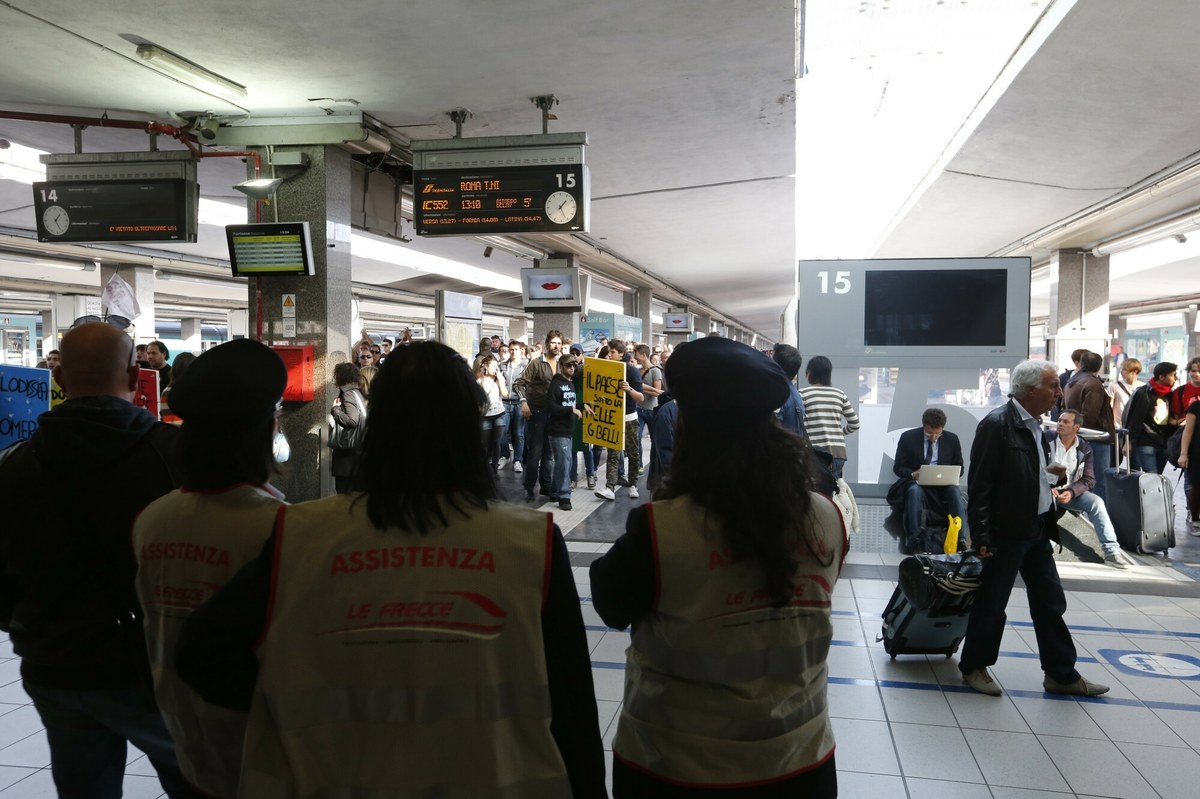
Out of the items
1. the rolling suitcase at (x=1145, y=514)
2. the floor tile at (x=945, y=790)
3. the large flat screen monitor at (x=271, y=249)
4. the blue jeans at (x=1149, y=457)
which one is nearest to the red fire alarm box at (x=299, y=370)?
the large flat screen monitor at (x=271, y=249)

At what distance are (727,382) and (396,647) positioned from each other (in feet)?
2.70

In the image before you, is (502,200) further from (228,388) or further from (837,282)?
(228,388)

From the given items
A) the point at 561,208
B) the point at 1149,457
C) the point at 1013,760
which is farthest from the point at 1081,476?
the point at 561,208

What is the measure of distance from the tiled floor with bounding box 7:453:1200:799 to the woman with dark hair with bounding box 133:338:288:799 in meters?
2.00

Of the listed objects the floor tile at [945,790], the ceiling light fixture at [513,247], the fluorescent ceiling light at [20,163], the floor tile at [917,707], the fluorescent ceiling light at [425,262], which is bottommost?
the floor tile at [945,790]

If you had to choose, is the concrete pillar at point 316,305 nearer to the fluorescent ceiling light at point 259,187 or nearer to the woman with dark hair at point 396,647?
the fluorescent ceiling light at point 259,187

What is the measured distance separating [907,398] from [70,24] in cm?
714

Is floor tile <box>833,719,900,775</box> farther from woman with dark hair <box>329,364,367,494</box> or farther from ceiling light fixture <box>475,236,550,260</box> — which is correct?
ceiling light fixture <box>475,236,550,260</box>

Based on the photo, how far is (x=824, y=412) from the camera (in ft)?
20.3

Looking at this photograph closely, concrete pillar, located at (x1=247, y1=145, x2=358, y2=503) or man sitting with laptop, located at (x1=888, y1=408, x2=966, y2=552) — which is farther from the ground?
concrete pillar, located at (x1=247, y1=145, x2=358, y2=503)

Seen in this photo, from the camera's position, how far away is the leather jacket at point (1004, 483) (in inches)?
152

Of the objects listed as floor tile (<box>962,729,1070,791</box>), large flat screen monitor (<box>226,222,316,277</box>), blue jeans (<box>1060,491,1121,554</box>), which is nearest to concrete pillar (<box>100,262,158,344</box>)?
large flat screen monitor (<box>226,222,316,277</box>)

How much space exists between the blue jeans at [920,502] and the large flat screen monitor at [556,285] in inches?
341

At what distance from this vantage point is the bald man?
194cm
